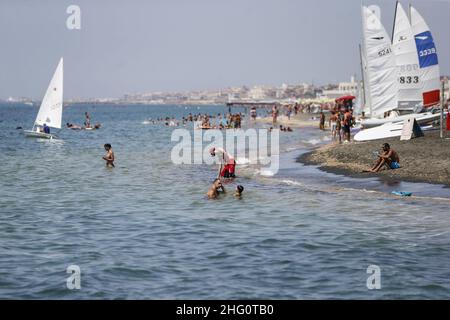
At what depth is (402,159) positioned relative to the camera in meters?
31.8

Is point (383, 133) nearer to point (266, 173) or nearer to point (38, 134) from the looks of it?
point (266, 173)

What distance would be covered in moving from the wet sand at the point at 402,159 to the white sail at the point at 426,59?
8.40m

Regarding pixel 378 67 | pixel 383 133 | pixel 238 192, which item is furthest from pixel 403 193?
pixel 378 67

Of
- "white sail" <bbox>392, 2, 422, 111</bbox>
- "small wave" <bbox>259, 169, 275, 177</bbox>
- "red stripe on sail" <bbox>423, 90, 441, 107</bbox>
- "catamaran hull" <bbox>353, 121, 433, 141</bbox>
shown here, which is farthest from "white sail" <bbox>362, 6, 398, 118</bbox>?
"small wave" <bbox>259, 169, 275, 177</bbox>

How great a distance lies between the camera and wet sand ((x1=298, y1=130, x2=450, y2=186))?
28359 mm

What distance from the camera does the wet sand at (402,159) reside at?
28.4 metres

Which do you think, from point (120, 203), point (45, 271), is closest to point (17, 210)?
point (120, 203)

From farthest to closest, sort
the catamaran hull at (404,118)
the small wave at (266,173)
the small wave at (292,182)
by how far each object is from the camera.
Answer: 1. the catamaran hull at (404,118)
2. the small wave at (266,173)
3. the small wave at (292,182)

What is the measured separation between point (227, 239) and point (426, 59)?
32886 millimetres

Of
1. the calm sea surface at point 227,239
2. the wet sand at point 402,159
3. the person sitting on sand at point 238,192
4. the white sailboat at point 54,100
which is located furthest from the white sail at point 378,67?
the white sailboat at point 54,100

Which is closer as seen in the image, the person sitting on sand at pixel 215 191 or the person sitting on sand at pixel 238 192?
the person sitting on sand at pixel 238 192

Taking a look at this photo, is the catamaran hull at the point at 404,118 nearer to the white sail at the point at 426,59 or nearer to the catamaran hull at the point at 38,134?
the white sail at the point at 426,59

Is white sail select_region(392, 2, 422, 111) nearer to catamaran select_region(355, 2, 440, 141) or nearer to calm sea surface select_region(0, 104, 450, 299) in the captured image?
catamaran select_region(355, 2, 440, 141)
